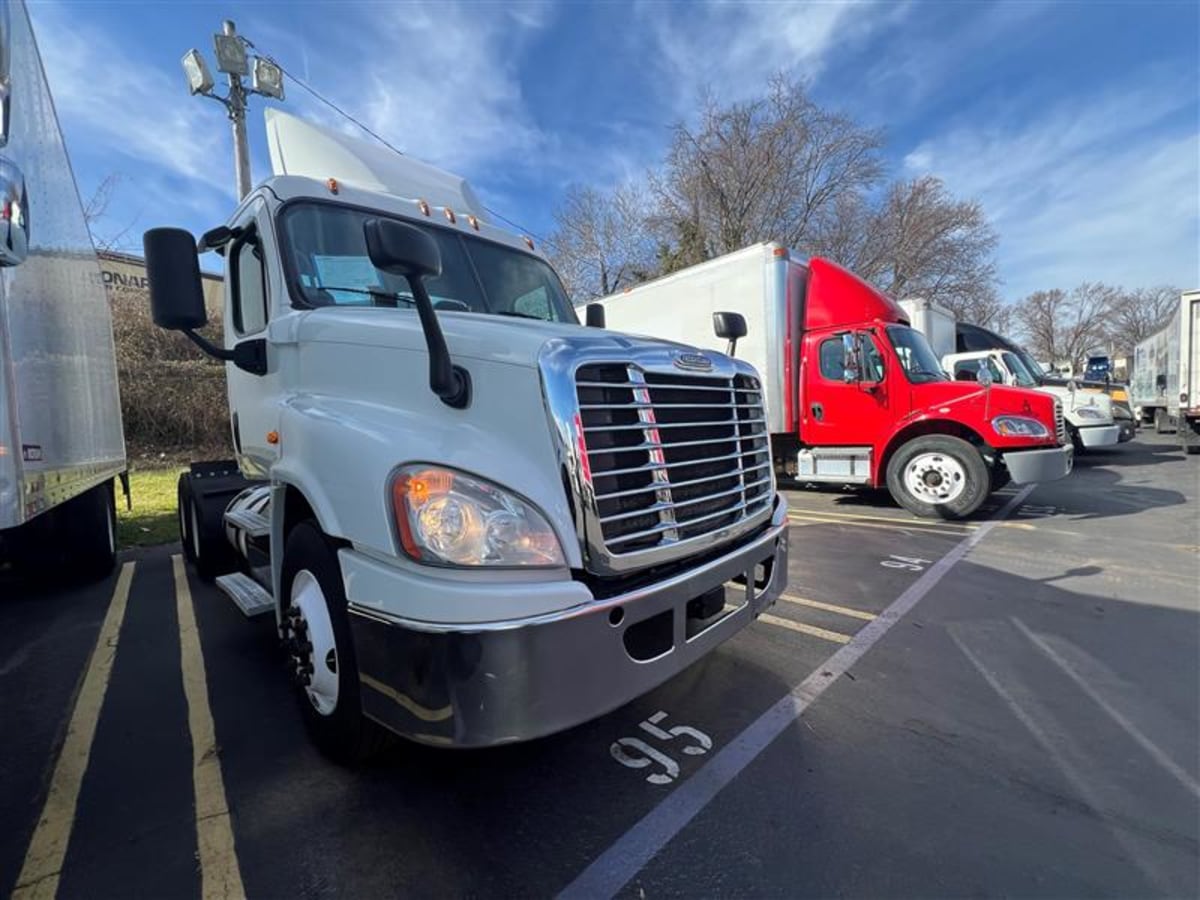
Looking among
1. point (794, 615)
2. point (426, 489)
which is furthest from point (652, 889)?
point (794, 615)

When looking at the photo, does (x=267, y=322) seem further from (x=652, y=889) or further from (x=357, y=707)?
(x=652, y=889)

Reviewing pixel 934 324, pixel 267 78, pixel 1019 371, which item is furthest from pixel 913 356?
pixel 267 78

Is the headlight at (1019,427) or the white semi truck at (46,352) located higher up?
the white semi truck at (46,352)

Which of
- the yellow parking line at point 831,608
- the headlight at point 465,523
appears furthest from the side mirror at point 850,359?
the headlight at point 465,523

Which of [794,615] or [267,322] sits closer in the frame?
[267,322]

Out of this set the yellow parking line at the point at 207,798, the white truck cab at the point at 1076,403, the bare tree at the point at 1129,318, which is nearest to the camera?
the yellow parking line at the point at 207,798

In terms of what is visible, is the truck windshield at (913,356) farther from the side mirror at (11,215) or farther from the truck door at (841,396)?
the side mirror at (11,215)

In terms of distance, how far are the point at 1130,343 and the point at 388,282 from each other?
8350 centimetres

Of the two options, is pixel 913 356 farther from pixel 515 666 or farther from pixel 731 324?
pixel 515 666

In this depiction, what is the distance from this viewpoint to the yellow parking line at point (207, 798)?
78.8 inches

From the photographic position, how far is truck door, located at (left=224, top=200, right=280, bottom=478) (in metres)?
3.20

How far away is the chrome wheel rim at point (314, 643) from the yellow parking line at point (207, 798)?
0.49 meters

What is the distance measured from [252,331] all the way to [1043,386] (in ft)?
50.8

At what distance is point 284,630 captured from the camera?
2.73 m
